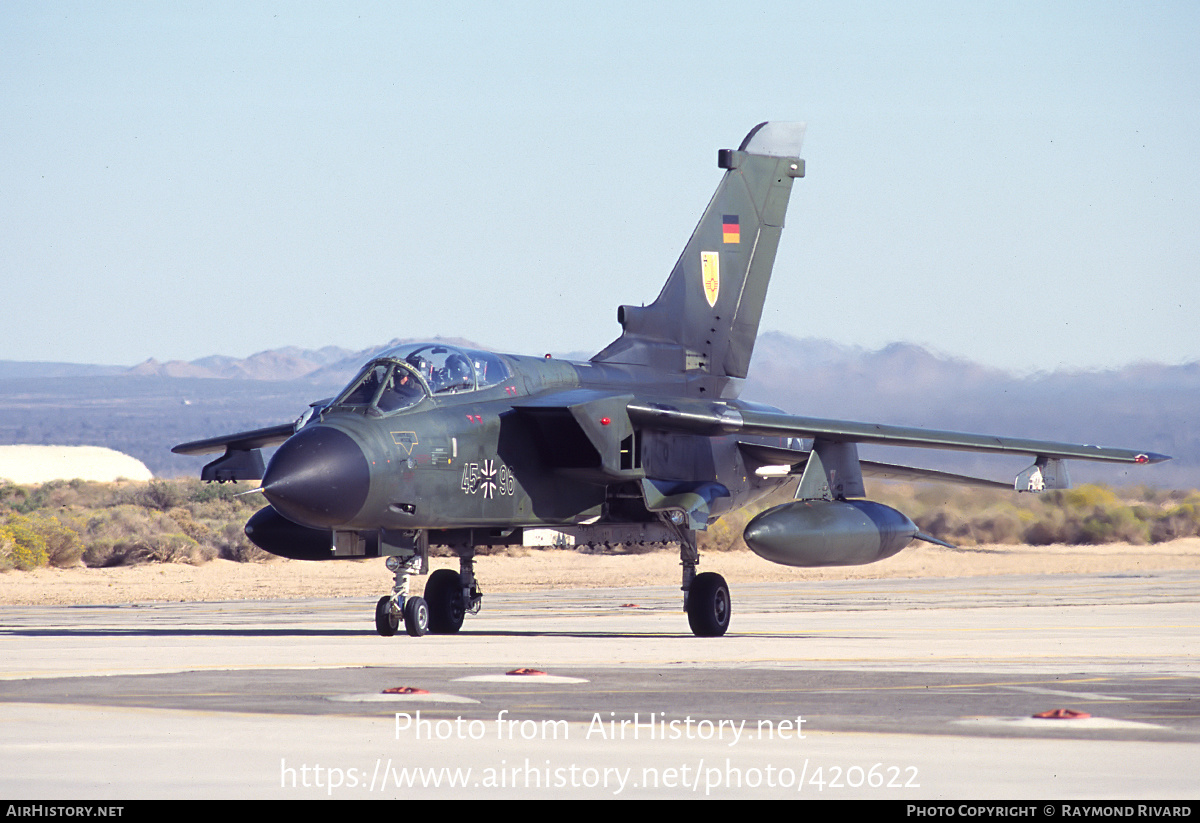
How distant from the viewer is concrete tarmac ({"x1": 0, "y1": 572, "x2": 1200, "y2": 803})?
24.8 ft

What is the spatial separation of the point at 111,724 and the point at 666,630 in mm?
11057

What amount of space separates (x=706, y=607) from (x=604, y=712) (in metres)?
8.56

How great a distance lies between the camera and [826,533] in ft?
59.7

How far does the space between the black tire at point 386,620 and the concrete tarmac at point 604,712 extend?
0.78 feet

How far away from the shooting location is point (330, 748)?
8562 mm

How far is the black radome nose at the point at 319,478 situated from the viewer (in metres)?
15.5

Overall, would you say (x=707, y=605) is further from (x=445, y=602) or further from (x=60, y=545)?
(x=60, y=545)

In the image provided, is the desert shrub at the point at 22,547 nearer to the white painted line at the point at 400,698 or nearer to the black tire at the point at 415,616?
the black tire at the point at 415,616

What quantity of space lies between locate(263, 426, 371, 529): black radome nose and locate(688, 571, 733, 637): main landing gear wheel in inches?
183

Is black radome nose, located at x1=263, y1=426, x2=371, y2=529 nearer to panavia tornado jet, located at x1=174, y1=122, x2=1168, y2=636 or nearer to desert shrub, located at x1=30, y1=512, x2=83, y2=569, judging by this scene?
panavia tornado jet, located at x1=174, y1=122, x2=1168, y2=636

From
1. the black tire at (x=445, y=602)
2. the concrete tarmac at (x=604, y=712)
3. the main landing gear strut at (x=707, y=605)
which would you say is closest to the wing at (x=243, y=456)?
the concrete tarmac at (x=604, y=712)

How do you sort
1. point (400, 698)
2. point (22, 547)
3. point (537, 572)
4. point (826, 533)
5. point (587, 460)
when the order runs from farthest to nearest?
1. point (537, 572)
2. point (22, 547)
3. point (587, 460)
4. point (826, 533)
5. point (400, 698)

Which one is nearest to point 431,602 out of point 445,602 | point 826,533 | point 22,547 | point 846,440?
point 445,602

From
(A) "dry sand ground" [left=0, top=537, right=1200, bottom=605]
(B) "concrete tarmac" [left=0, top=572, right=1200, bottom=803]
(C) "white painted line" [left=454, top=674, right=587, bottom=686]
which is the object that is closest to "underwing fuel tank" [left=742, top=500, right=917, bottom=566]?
(B) "concrete tarmac" [left=0, top=572, right=1200, bottom=803]
